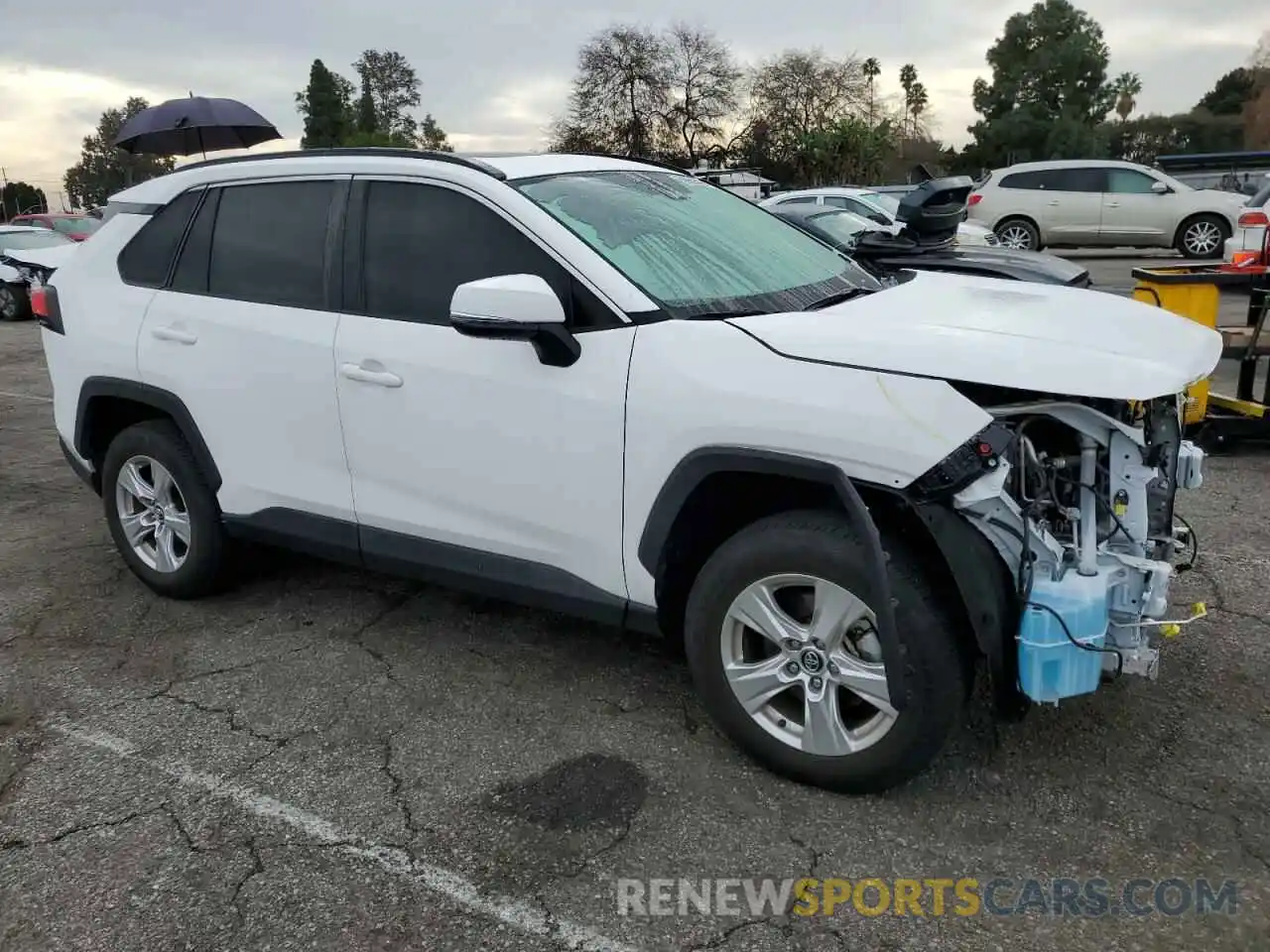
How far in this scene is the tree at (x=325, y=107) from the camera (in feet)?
216

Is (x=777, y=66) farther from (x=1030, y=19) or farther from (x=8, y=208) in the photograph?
(x=8, y=208)

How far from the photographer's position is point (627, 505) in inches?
117

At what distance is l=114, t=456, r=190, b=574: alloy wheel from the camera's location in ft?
14.0

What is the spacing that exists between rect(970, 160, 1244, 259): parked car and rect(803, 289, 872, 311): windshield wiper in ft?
51.6

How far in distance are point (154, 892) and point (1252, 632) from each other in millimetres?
3745

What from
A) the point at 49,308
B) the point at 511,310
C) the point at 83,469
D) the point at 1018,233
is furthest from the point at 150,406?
the point at 1018,233

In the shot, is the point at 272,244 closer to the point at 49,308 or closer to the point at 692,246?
the point at 49,308

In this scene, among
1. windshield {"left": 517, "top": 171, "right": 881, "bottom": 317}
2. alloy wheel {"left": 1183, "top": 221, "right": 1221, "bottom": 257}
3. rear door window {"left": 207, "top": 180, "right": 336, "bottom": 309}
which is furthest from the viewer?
alloy wheel {"left": 1183, "top": 221, "right": 1221, "bottom": 257}

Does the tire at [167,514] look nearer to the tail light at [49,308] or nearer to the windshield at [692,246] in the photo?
the tail light at [49,308]

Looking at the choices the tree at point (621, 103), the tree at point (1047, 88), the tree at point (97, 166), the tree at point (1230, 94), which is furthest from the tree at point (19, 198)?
the tree at point (1230, 94)

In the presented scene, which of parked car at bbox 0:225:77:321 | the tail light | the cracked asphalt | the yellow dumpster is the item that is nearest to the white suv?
the cracked asphalt

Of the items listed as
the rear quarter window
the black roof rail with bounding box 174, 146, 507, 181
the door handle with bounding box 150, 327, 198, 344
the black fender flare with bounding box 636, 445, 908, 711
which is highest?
the black roof rail with bounding box 174, 146, 507, 181

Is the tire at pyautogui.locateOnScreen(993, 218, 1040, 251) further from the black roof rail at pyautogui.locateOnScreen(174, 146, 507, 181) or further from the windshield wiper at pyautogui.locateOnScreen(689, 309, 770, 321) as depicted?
the windshield wiper at pyautogui.locateOnScreen(689, 309, 770, 321)

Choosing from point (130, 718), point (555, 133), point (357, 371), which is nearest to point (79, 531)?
point (130, 718)
